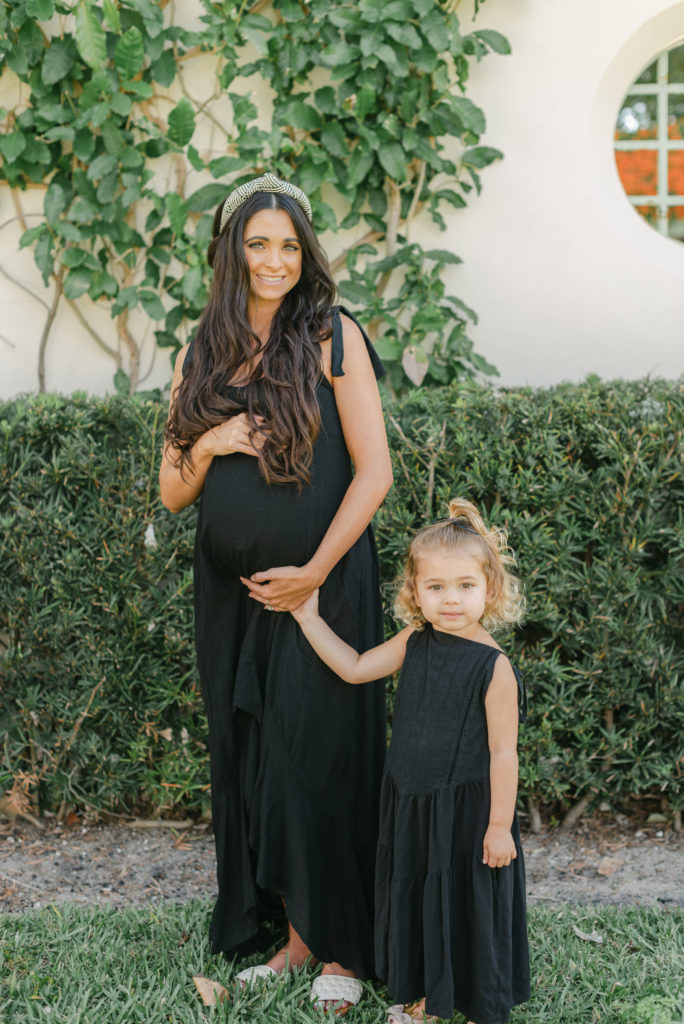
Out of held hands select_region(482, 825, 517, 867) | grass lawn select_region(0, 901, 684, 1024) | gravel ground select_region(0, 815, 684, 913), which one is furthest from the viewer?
Answer: gravel ground select_region(0, 815, 684, 913)

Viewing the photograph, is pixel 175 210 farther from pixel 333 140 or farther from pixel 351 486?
pixel 351 486

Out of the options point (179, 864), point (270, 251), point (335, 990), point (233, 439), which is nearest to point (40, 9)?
point (270, 251)

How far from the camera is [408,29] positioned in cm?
395

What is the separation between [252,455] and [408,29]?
258 cm

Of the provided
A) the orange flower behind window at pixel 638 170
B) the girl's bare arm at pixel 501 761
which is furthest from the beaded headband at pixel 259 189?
the orange flower behind window at pixel 638 170

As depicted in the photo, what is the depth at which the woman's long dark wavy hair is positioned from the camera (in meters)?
2.25

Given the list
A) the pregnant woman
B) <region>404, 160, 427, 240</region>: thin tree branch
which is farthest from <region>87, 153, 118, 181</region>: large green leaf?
the pregnant woman

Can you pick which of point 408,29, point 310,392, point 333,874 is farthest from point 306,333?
point 408,29

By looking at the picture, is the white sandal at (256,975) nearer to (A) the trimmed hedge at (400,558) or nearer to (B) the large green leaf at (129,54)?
(A) the trimmed hedge at (400,558)

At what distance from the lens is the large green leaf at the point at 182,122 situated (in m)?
4.07

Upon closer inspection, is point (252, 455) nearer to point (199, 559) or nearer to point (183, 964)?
point (199, 559)

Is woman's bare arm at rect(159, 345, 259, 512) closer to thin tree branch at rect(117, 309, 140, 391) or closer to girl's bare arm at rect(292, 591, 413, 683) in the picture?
girl's bare arm at rect(292, 591, 413, 683)

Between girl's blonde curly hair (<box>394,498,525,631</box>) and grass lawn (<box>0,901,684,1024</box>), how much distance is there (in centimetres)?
102

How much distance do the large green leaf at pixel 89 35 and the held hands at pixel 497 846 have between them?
11.5ft
